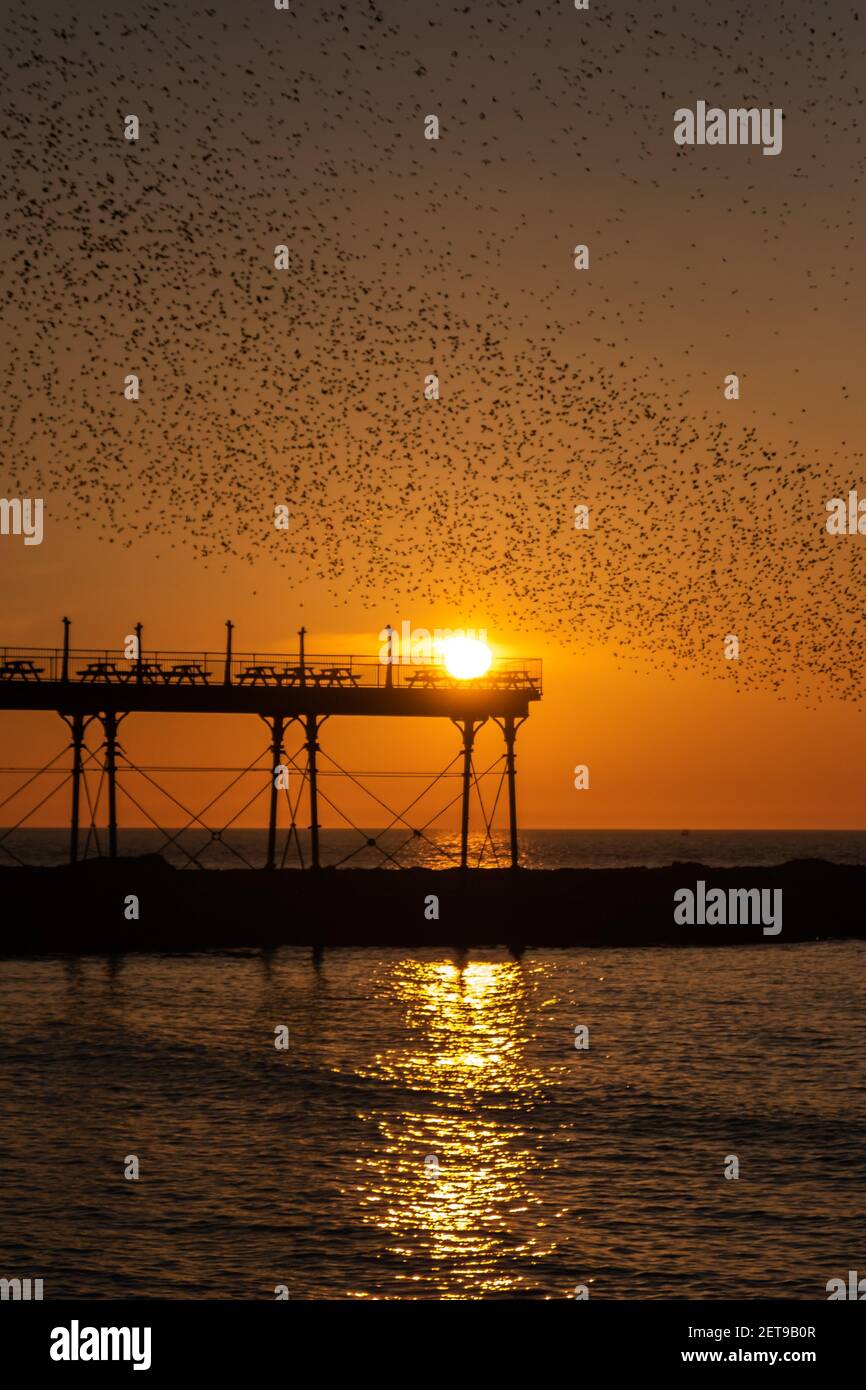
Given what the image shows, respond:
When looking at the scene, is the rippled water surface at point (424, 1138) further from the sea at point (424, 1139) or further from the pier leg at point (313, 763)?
the pier leg at point (313, 763)

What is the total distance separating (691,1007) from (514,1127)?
18.6m

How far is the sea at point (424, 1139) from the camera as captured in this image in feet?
63.2

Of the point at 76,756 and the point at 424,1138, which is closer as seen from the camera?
the point at 424,1138

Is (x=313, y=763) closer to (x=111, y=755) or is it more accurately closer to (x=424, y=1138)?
(x=111, y=755)

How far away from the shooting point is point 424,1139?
26516mm

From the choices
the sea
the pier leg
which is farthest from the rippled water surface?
the pier leg

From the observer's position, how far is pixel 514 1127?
27781 mm

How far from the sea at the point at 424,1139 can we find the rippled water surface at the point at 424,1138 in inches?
3.1

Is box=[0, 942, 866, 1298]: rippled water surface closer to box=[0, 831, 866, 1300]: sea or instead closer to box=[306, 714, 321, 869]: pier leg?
box=[0, 831, 866, 1300]: sea

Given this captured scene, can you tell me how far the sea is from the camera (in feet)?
63.2

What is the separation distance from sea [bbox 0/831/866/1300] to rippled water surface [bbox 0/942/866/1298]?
0.08 m

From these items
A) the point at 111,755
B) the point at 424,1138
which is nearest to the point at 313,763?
the point at 111,755

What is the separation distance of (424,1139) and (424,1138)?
8 cm
